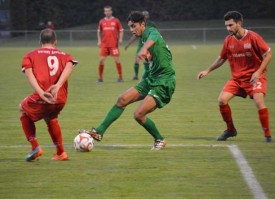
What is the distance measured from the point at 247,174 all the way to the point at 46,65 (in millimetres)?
2779

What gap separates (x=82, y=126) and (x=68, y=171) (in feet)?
14.3

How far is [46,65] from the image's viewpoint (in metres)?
9.38

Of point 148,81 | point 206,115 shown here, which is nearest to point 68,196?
point 148,81

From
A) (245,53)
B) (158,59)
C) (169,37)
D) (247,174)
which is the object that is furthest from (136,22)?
(169,37)

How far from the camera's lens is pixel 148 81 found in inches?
425

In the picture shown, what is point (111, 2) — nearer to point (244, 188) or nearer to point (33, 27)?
point (33, 27)

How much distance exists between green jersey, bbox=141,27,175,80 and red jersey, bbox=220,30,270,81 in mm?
1258

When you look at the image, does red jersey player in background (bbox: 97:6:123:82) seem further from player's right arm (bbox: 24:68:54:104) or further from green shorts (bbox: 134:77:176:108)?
player's right arm (bbox: 24:68:54:104)

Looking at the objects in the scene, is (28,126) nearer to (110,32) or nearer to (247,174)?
(247,174)

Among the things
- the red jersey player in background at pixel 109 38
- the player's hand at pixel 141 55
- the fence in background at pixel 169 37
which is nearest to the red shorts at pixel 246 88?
the player's hand at pixel 141 55

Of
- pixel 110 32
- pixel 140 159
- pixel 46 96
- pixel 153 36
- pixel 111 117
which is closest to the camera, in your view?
pixel 46 96

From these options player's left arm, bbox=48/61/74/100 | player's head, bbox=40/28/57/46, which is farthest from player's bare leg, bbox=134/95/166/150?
player's head, bbox=40/28/57/46

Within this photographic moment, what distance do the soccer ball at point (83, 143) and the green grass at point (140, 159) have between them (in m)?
0.11

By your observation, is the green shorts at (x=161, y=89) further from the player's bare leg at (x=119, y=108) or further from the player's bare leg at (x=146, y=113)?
the player's bare leg at (x=119, y=108)
